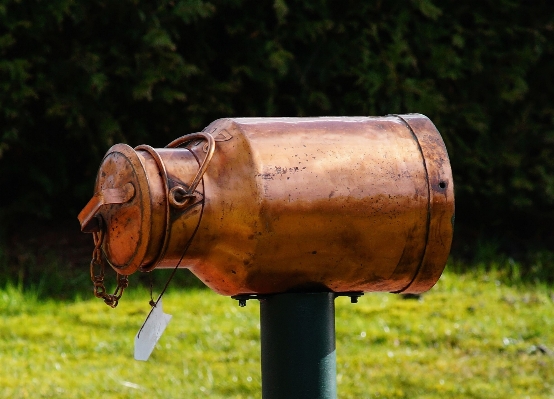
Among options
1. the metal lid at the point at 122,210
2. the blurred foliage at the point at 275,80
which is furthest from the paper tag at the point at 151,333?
the blurred foliage at the point at 275,80

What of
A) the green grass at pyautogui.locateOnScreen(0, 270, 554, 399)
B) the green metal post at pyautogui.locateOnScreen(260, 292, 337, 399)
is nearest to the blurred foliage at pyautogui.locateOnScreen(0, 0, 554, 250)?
the green grass at pyautogui.locateOnScreen(0, 270, 554, 399)

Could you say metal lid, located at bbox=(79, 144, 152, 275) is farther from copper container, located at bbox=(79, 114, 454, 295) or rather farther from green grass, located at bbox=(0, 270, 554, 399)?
green grass, located at bbox=(0, 270, 554, 399)

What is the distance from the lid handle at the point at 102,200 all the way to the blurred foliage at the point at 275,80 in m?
3.27

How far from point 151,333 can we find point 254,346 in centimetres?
211

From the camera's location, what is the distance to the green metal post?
78.8 inches

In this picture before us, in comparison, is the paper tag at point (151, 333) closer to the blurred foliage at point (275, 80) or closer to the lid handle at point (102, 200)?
the lid handle at point (102, 200)

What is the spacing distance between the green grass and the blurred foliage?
1015mm

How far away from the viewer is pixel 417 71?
565 cm

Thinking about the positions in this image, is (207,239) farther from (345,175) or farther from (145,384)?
(145,384)

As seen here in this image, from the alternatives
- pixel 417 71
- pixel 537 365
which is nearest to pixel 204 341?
pixel 537 365

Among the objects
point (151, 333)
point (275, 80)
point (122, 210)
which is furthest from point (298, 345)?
point (275, 80)

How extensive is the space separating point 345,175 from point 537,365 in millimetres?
2385

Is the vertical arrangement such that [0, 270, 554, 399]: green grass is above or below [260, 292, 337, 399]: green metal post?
below

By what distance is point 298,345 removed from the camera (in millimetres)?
2002
